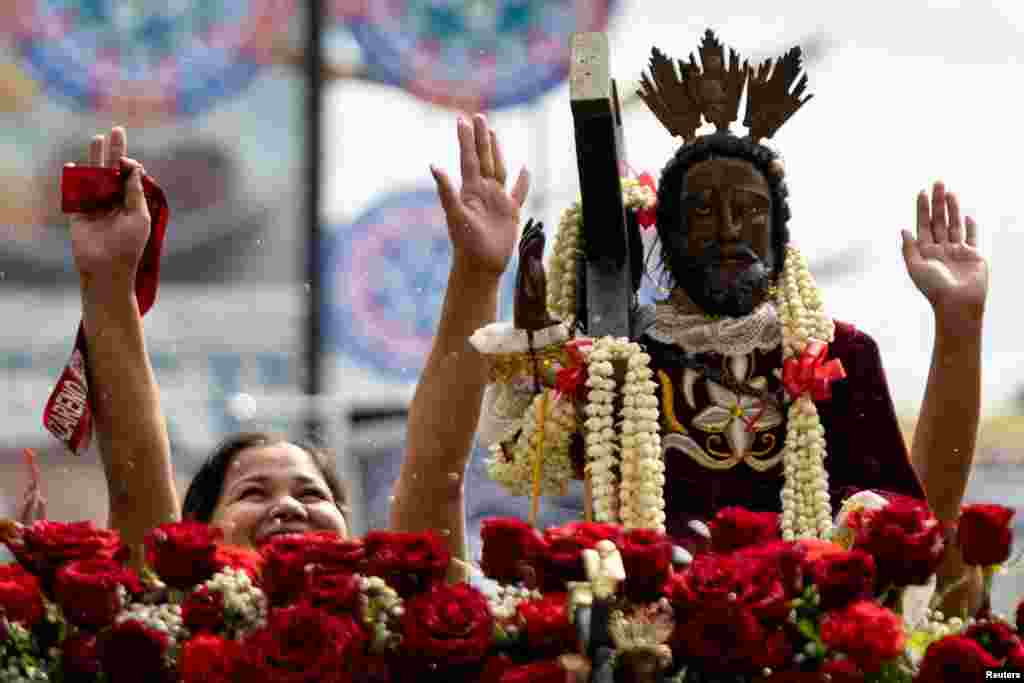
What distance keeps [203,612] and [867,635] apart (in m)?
0.94

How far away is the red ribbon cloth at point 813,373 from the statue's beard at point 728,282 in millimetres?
155

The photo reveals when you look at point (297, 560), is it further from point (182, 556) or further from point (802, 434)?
point (802, 434)

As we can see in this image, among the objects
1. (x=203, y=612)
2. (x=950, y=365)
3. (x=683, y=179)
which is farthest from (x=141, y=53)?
(x=203, y=612)

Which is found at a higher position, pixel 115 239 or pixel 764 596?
pixel 115 239

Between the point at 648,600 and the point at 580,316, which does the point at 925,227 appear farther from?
the point at 648,600

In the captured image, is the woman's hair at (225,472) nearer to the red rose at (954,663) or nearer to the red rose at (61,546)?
the red rose at (61,546)

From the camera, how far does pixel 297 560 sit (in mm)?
3283

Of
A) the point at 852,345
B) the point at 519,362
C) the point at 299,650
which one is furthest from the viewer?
the point at 852,345

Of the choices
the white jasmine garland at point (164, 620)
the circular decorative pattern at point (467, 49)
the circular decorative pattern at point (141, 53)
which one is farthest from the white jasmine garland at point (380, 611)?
the circular decorative pattern at point (141, 53)

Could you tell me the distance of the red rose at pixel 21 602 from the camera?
3303 millimetres

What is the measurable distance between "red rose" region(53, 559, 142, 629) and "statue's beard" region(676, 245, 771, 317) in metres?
1.64

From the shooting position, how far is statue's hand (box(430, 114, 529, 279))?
4383 mm

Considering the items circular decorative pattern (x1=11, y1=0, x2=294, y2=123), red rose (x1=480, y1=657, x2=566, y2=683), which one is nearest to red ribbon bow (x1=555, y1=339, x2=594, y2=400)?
red rose (x1=480, y1=657, x2=566, y2=683)

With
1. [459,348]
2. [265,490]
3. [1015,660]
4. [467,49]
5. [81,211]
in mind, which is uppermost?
[467,49]
